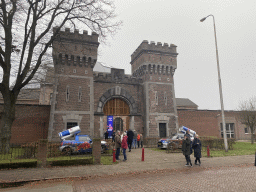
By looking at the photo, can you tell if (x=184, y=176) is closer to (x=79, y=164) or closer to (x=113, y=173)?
(x=113, y=173)

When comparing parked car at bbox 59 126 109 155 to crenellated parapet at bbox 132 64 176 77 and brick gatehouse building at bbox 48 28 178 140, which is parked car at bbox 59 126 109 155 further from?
crenellated parapet at bbox 132 64 176 77

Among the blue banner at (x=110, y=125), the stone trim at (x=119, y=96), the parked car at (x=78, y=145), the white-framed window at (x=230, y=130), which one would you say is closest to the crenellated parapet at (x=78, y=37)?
the stone trim at (x=119, y=96)

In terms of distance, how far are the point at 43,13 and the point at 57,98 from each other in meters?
9.07

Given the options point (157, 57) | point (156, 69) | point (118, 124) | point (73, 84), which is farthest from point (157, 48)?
point (73, 84)

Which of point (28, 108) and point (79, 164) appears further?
point (28, 108)

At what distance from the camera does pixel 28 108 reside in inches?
774

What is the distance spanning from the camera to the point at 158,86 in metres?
24.1

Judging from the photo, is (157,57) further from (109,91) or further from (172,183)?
(172,183)

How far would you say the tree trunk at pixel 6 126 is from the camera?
11958 mm

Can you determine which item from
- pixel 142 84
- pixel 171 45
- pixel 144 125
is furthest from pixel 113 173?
pixel 171 45

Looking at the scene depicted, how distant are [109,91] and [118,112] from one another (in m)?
2.98

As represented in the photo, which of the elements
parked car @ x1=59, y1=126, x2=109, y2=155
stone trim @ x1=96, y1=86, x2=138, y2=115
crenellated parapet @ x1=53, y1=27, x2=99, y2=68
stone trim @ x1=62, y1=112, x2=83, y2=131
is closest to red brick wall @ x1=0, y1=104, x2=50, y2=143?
stone trim @ x1=62, y1=112, x2=83, y2=131

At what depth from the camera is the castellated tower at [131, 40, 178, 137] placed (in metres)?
22.9

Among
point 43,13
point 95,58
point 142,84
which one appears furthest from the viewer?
point 142,84
